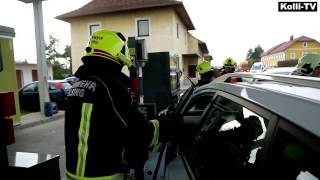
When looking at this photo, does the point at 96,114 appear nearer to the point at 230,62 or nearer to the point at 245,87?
the point at 245,87

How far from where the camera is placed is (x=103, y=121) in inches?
86.7

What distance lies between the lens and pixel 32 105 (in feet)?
47.9

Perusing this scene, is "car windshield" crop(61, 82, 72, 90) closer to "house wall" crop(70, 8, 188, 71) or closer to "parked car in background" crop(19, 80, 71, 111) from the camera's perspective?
"parked car in background" crop(19, 80, 71, 111)

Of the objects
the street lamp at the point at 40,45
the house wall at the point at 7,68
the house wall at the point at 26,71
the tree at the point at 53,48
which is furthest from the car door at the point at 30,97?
the tree at the point at 53,48

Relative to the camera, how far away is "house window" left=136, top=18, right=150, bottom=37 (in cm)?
2671

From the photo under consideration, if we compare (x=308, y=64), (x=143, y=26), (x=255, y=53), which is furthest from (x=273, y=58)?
(x=308, y=64)

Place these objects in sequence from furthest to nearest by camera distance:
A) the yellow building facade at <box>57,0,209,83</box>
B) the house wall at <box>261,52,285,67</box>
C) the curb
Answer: the house wall at <box>261,52,285,67</box>
the yellow building facade at <box>57,0,209,83</box>
the curb

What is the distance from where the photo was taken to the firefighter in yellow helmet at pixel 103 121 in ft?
7.25

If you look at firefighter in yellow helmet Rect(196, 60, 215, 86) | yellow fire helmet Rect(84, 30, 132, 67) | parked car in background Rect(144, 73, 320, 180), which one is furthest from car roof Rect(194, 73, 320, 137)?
firefighter in yellow helmet Rect(196, 60, 215, 86)

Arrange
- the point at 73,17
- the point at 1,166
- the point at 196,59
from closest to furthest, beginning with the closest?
the point at 1,166 < the point at 73,17 < the point at 196,59

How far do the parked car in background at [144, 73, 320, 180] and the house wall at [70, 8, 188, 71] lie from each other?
22598mm

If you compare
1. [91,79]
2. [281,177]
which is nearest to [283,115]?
[281,177]

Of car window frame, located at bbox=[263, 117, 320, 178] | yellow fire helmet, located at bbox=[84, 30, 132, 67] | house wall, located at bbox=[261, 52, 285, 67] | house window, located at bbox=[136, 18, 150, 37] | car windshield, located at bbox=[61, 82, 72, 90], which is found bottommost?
car windshield, located at bbox=[61, 82, 72, 90]

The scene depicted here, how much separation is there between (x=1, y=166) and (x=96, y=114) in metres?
0.69
